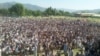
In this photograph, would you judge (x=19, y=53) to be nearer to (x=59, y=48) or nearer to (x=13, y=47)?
(x=13, y=47)

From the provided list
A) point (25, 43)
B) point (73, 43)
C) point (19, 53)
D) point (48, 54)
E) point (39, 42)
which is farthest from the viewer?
point (73, 43)

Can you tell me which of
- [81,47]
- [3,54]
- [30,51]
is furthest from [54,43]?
[3,54]

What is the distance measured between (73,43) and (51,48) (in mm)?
2800

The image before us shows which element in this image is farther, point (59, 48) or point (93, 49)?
point (59, 48)

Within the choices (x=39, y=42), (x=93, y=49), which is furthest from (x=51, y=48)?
(x=93, y=49)

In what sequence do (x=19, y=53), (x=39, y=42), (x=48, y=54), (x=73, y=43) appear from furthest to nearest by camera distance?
(x=73, y=43)
(x=39, y=42)
(x=19, y=53)
(x=48, y=54)

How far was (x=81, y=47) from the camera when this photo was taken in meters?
21.7

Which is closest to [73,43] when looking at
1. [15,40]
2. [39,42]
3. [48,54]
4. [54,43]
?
[54,43]

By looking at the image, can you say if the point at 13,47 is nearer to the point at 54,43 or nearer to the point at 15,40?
the point at 15,40

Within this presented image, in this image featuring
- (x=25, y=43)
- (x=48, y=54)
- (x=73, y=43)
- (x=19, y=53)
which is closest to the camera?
(x=48, y=54)

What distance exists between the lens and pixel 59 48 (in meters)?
22.1

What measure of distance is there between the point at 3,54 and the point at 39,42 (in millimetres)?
3765

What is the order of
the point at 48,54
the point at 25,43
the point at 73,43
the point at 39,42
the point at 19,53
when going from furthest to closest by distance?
the point at 73,43
the point at 39,42
the point at 25,43
the point at 19,53
the point at 48,54

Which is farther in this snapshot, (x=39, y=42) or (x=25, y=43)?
(x=39, y=42)
